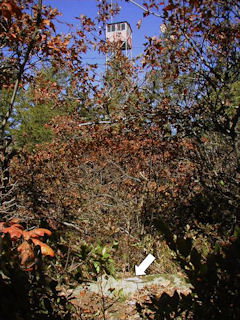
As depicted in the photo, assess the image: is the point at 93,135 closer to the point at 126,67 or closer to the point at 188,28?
the point at 126,67

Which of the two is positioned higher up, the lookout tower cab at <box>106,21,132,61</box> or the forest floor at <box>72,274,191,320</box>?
the lookout tower cab at <box>106,21,132,61</box>

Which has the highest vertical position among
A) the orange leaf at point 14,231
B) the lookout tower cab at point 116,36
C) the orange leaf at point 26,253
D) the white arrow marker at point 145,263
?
the lookout tower cab at point 116,36

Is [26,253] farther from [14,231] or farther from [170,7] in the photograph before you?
[170,7]

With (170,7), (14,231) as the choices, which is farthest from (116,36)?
(14,231)

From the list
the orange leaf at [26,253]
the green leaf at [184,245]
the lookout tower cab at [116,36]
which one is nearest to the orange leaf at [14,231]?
the orange leaf at [26,253]

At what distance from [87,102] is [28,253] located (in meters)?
4.32

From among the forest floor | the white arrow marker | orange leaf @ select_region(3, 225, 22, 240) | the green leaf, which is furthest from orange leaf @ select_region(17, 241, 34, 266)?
the white arrow marker

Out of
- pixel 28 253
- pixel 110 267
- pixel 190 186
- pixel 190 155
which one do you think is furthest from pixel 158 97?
pixel 28 253

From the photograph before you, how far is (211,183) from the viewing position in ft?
13.4

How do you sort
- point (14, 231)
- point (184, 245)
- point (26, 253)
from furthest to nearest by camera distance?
point (14, 231), point (26, 253), point (184, 245)

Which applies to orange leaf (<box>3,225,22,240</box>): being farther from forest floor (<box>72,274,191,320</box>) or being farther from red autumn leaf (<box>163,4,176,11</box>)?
red autumn leaf (<box>163,4,176,11</box>)

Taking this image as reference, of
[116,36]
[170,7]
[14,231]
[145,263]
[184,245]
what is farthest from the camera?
[116,36]

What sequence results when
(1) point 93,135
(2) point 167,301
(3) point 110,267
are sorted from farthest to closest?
(1) point 93,135 → (3) point 110,267 → (2) point 167,301

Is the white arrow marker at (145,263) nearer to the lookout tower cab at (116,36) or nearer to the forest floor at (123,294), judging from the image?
the forest floor at (123,294)
